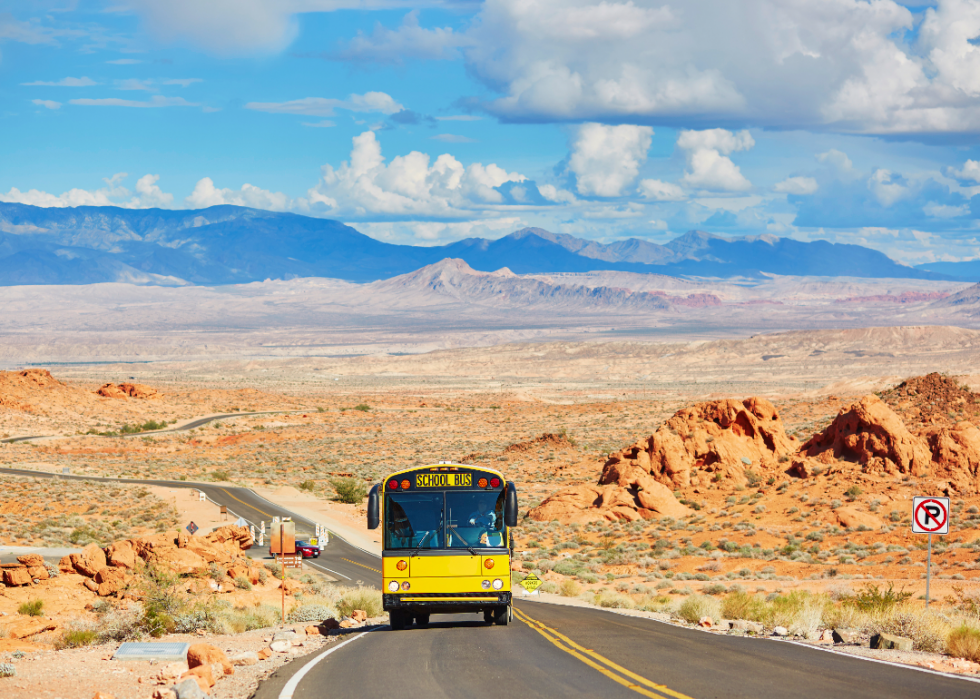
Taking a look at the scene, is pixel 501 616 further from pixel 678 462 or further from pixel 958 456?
pixel 958 456

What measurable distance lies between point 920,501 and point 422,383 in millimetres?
131715

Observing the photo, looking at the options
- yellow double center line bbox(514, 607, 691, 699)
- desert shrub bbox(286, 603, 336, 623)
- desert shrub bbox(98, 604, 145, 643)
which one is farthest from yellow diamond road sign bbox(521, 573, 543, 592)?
desert shrub bbox(98, 604, 145, 643)

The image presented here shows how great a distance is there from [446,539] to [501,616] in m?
2.13

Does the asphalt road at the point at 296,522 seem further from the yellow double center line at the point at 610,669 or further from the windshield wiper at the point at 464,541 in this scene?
the yellow double center line at the point at 610,669

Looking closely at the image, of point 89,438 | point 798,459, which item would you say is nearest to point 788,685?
point 798,459

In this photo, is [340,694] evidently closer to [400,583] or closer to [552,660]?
[552,660]

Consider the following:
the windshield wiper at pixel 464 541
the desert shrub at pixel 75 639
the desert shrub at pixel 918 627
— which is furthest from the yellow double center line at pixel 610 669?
the desert shrub at pixel 75 639

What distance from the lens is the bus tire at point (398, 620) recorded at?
16.4 meters

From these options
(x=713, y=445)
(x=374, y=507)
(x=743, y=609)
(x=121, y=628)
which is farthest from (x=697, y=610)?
(x=713, y=445)

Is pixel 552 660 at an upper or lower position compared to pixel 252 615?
upper

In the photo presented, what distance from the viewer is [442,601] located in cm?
1538

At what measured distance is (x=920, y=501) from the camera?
1842 cm

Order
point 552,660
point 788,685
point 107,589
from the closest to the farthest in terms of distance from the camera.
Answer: point 788,685 → point 552,660 → point 107,589

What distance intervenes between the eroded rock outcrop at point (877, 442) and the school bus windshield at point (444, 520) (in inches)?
1033
